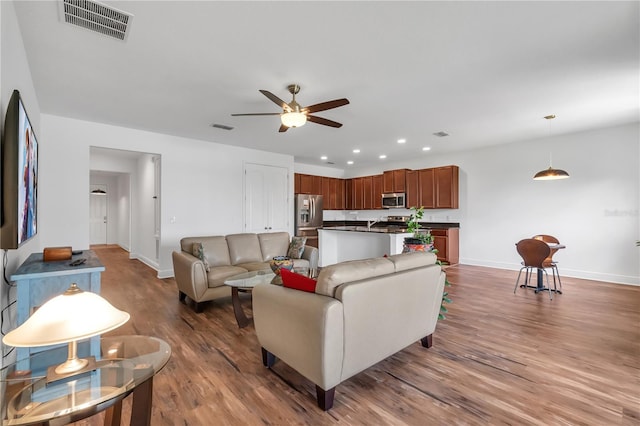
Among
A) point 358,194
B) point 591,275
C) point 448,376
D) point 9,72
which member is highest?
point 9,72

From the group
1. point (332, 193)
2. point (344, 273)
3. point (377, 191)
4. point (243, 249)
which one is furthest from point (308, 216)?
point (344, 273)

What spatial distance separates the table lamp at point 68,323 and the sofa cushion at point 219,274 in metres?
2.36

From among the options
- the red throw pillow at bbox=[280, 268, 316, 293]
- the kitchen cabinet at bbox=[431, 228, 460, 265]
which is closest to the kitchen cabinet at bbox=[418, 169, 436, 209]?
the kitchen cabinet at bbox=[431, 228, 460, 265]

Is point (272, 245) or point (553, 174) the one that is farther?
point (272, 245)

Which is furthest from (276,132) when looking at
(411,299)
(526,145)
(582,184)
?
(582,184)

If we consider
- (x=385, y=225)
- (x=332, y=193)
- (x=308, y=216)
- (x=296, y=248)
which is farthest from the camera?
(x=332, y=193)

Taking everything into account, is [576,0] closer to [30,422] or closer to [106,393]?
[106,393]

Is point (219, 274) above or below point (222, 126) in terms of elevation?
below

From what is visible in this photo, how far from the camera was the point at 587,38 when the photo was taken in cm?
241

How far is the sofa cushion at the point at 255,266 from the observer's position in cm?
412

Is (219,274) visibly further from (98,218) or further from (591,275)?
(98,218)

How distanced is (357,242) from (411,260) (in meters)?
3.81

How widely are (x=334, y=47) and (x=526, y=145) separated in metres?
5.21

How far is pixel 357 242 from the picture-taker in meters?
6.21
